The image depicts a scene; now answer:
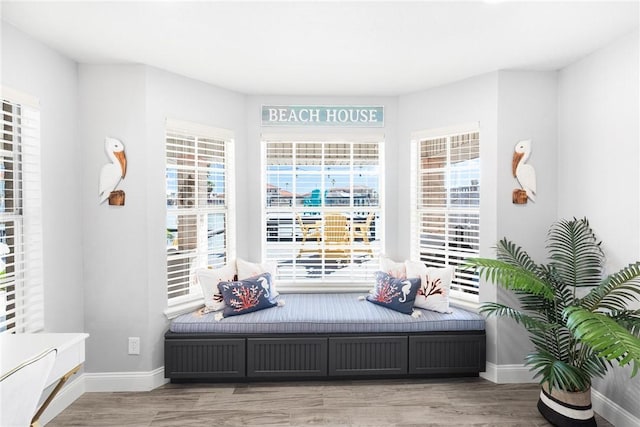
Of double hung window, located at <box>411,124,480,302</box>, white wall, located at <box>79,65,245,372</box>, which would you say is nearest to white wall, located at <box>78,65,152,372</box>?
white wall, located at <box>79,65,245,372</box>

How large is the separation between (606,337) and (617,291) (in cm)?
82

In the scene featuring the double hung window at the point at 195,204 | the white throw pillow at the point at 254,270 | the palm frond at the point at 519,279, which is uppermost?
the double hung window at the point at 195,204

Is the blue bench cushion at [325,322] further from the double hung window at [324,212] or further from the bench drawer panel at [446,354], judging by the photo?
the double hung window at [324,212]

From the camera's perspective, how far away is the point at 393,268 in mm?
3316

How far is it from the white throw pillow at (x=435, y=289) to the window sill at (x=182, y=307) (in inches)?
75.0

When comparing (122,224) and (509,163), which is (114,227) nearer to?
(122,224)

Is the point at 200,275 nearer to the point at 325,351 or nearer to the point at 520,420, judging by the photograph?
the point at 325,351

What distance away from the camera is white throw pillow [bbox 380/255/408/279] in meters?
3.25

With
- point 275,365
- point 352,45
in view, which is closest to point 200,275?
point 275,365

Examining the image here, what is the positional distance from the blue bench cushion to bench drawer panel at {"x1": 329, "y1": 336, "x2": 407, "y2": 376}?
78mm

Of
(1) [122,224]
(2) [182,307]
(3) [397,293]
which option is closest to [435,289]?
(3) [397,293]

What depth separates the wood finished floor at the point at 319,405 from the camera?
239 centimetres

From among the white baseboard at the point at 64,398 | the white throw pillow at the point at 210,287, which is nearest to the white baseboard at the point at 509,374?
the white throw pillow at the point at 210,287

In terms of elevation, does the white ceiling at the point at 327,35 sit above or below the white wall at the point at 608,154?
above
